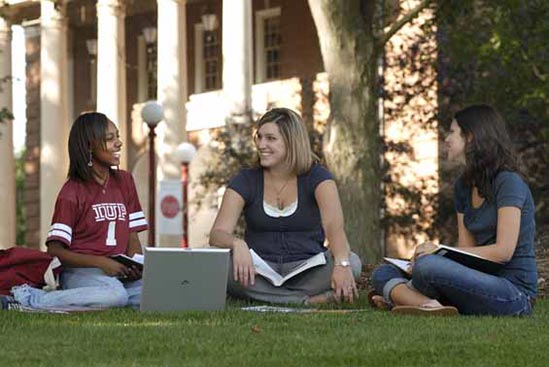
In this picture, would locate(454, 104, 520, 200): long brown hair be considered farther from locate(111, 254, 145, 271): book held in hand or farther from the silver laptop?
locate(111, 254, 145, 271): book held in hand

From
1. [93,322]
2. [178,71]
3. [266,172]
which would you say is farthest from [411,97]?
[93,322]

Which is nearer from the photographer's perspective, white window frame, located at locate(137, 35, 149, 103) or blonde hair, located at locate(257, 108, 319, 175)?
blonde hair, located at locate(257, 108, 319, 175)

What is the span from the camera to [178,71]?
105 ft

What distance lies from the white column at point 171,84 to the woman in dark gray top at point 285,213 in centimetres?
2161

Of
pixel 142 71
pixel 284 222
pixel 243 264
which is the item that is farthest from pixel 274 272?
pixel 142 71

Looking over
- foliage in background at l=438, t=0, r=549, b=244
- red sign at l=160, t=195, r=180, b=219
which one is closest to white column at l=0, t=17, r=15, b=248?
red sign at l=160, t=195, r=180, b=219

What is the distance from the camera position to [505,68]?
23.3 metres

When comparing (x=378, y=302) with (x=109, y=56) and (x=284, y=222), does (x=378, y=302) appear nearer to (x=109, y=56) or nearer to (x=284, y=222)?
(x=284, y=222)

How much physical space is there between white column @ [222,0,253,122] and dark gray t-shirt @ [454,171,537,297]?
20308mm

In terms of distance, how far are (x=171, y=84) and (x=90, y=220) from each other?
2225 centimetres

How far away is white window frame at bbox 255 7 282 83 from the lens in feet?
113

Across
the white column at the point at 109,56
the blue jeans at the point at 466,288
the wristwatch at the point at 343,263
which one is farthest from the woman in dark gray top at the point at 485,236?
the white column at the point at 109,56

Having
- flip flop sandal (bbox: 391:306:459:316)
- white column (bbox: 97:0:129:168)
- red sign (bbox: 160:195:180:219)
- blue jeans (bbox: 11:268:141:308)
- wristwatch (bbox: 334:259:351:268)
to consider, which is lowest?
flip flop sandal (bbox: 391:306:459:316)

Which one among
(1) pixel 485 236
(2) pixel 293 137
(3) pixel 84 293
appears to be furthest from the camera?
(2) pixel 293 137
